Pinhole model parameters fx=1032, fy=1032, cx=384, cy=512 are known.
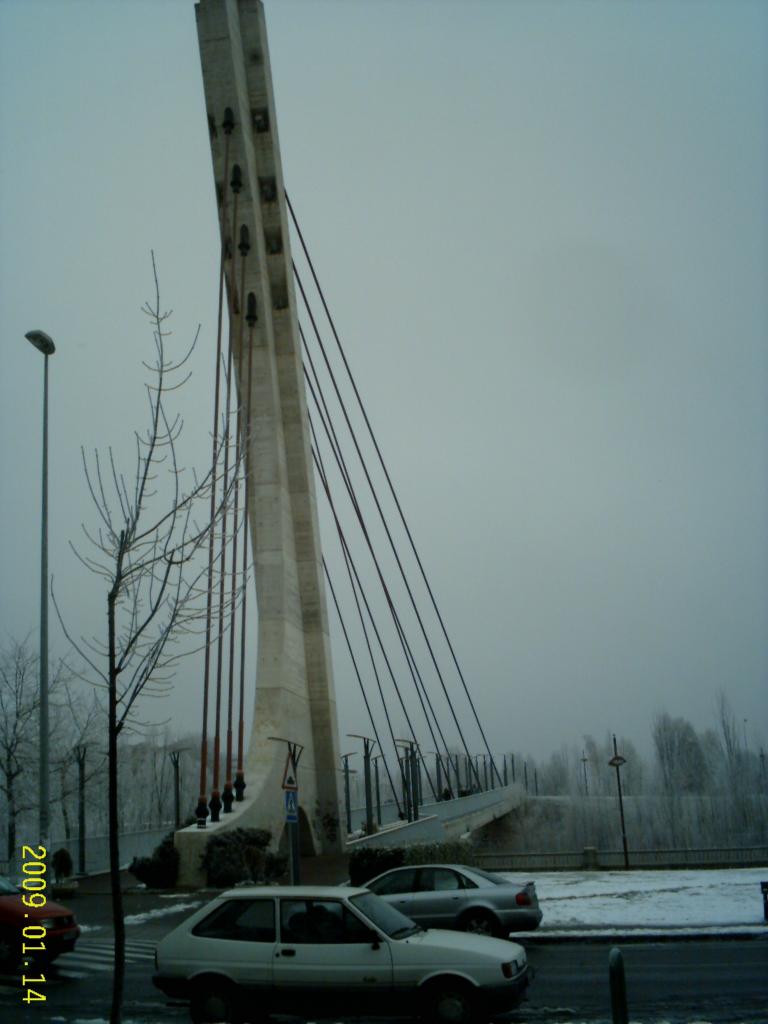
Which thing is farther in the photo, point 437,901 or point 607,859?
point 607,859

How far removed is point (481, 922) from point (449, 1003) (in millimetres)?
4869

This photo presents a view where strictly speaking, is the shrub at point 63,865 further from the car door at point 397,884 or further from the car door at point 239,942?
the car door at point 239,942

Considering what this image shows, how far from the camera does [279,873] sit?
2288 centimetres

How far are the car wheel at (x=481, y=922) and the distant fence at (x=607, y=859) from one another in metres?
14.4

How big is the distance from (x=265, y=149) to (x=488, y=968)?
26043 millimetres

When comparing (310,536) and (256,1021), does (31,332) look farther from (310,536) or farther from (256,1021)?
(310,536)

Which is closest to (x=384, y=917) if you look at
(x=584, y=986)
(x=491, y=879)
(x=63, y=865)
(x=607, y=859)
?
(x=584, y=986)

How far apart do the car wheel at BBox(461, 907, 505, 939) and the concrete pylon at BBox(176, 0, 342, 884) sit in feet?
45.0

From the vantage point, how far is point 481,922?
12.9 meters

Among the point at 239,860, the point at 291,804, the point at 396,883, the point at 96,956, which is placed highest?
the point at 291,804

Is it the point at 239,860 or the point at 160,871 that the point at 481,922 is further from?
the point at 160,871

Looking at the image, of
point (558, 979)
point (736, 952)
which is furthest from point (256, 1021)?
point (736, 952)

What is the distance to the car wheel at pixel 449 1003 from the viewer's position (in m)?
8.16

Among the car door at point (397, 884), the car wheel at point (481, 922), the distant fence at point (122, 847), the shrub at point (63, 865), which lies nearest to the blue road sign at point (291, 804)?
the car door at point (397, 884)
